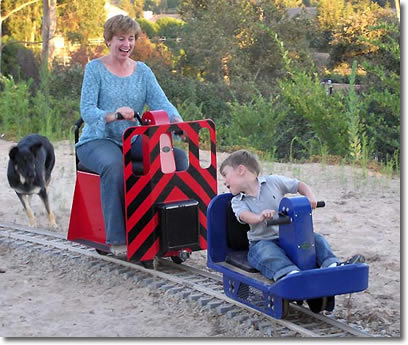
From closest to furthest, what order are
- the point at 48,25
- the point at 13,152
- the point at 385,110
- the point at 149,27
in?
the point at 13,152, the point at 385,110, the point at 149,27, the point at 48,25

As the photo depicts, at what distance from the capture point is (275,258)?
4.73 meters

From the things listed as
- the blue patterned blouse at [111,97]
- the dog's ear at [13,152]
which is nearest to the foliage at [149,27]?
the dog's ear at [13,152]

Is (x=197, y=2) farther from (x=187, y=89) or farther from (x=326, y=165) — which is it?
(x=326, y=165)

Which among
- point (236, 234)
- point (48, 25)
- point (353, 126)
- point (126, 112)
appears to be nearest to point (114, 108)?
point (126, 112)

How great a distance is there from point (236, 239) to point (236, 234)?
3 centimetres

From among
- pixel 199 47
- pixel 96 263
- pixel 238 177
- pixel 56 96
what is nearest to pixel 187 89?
pixel 199 47

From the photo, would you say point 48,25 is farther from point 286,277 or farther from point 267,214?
point 286,277

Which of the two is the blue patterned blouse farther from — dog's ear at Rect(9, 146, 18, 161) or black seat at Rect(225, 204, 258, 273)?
dog's ear at Rect(9, 146, 18, 161)

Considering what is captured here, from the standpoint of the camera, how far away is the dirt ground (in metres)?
5.08

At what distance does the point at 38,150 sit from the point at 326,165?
3.72 metres

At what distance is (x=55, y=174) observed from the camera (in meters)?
10.2

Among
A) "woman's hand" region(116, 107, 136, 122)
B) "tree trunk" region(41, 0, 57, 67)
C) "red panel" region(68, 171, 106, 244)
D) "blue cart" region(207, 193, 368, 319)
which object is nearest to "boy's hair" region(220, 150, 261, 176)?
"blue cart" region(207, 193, 368, 319)

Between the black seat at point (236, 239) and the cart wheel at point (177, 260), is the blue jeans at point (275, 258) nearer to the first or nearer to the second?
the black seat at point (236, 239)

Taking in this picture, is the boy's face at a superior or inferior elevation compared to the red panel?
superior
